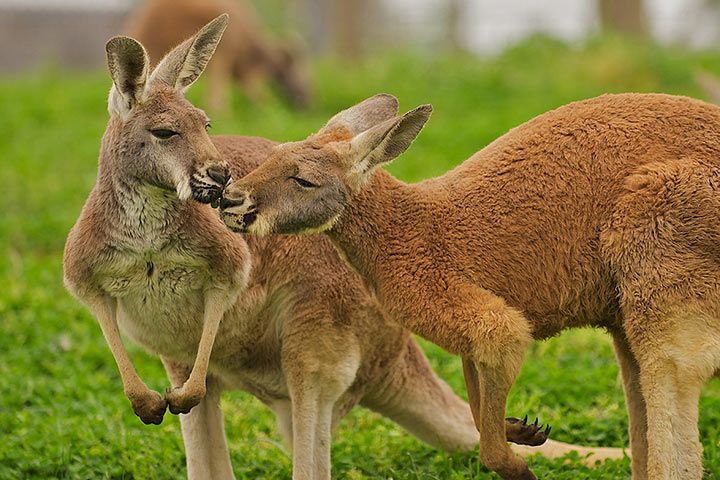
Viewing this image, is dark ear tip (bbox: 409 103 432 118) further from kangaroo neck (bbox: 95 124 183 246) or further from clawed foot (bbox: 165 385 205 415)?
clawed foot (bbox: 165 385 205 415)

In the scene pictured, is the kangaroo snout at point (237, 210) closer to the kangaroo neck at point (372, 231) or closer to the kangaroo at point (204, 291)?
the kangaroo at point (204, 291)

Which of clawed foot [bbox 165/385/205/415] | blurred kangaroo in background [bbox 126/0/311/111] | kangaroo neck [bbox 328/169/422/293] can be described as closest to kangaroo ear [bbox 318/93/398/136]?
kangaroo neck [bbox 328/169/422/293]

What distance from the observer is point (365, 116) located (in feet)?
16.7

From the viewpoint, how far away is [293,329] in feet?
17.4

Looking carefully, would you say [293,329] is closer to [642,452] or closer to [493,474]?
[493,474]

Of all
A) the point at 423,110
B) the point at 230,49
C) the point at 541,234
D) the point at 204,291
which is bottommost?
the point at 204,291

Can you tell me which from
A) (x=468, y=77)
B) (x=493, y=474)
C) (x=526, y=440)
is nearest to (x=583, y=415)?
(x=493, y=474)

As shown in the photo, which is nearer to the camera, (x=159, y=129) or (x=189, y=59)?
(x=159, y=129)

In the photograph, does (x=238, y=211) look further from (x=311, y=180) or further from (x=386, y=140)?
(x=386, y=140)

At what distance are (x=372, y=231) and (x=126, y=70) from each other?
1125 mm

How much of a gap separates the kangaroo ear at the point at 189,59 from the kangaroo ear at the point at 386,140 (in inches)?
29.1

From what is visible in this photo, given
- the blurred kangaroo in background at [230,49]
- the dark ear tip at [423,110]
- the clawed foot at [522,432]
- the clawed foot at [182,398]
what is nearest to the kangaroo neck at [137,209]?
the clawed foot at [182,398]

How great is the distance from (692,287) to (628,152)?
22.8 inches

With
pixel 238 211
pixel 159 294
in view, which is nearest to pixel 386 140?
pixel 238 211
